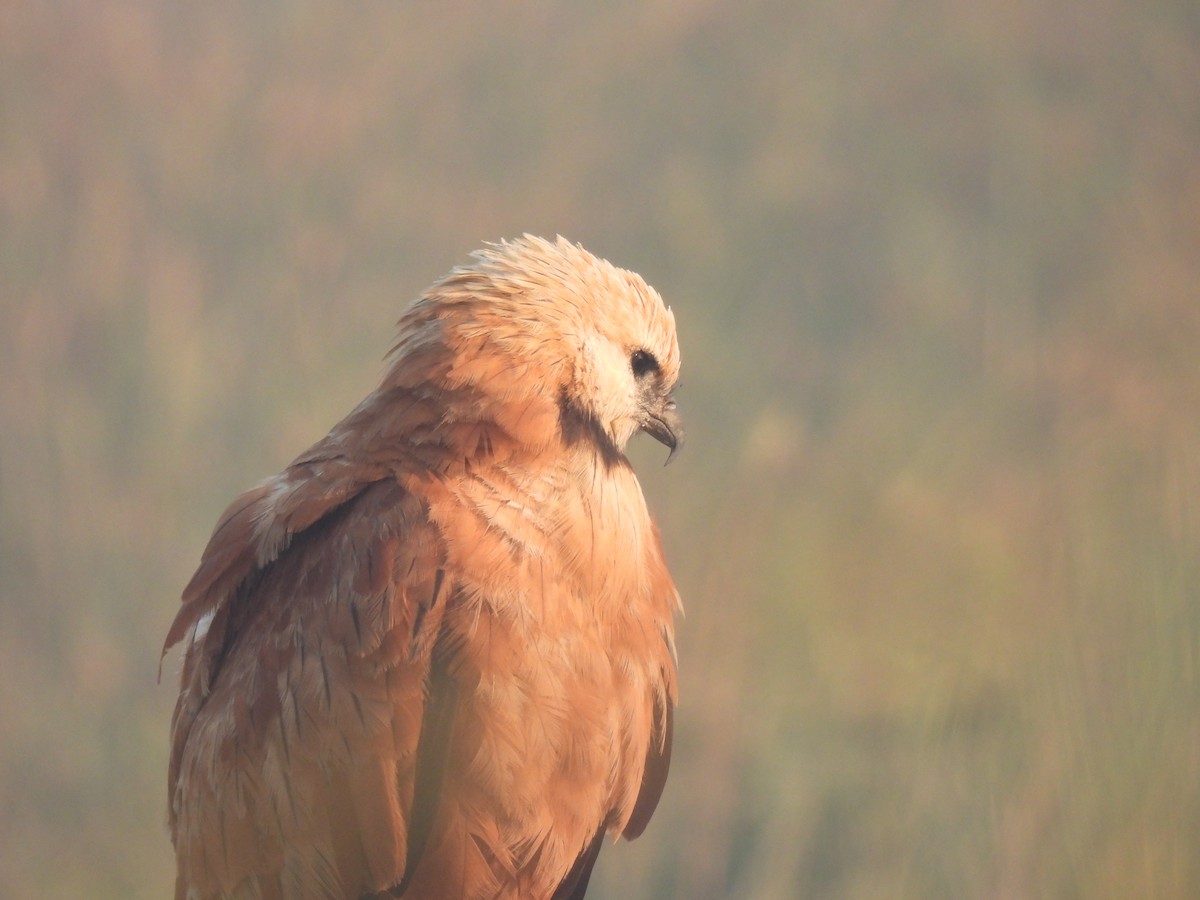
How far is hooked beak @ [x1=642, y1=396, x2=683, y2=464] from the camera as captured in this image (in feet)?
5.88

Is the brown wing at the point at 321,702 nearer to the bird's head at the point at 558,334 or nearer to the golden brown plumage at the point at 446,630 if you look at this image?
the golden brown plumage at the point at 446,630

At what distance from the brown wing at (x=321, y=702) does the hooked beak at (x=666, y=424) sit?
48cm

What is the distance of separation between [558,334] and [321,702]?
64 cm

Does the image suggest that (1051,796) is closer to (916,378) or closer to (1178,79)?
(916,378)

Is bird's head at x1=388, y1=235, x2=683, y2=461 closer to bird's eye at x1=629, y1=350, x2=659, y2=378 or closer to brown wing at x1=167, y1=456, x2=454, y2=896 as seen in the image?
bird's eye at x1=629, y1=350, x2=659, y2=378

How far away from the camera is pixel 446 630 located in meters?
1.45

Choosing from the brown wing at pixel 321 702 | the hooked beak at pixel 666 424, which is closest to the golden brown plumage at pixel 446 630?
the brown wing at pixel 321 702

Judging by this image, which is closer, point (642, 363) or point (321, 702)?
point (321, 702)

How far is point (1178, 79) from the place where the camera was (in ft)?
11.5

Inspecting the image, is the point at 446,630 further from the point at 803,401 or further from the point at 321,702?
the point at 803,401

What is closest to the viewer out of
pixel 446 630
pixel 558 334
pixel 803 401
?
pixel 446 630

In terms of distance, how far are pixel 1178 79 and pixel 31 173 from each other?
3895 mm

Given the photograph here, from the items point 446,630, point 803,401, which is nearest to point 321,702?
point 446,630

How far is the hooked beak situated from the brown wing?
48 centimetres
